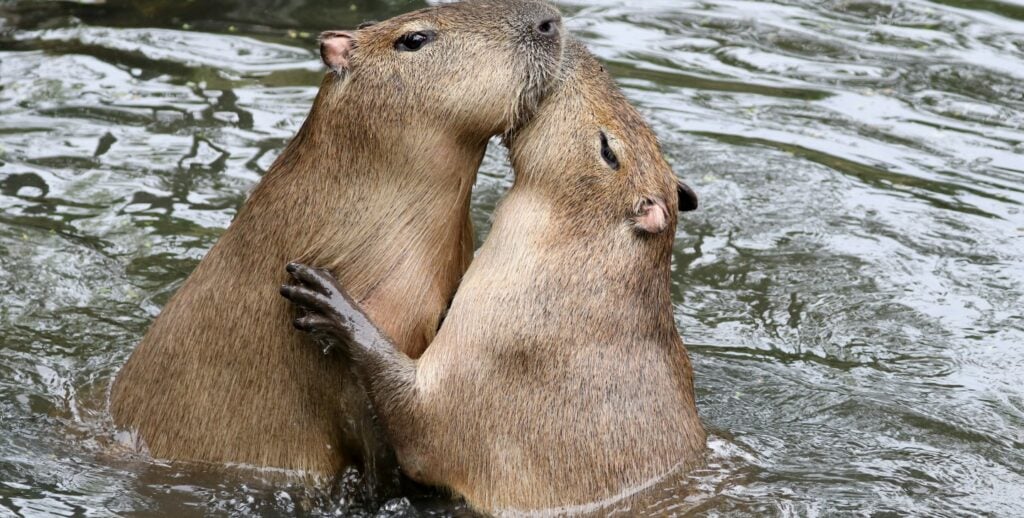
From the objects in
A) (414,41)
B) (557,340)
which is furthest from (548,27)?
(557,340)

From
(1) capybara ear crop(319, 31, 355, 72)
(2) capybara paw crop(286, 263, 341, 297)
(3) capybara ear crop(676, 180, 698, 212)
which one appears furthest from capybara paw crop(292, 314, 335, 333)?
(3) capybara ear crop(676, 180, 698, 212)

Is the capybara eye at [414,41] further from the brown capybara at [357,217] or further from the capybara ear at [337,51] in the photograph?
the capybara ear at [337,51]

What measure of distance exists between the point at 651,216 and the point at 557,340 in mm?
626

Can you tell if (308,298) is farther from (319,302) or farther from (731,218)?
(731,218)

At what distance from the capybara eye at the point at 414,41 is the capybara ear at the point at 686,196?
121cm

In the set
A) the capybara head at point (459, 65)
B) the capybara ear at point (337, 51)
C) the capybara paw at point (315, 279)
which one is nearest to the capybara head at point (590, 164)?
the capybara head at point (459, 65)

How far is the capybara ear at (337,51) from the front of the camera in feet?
19.8

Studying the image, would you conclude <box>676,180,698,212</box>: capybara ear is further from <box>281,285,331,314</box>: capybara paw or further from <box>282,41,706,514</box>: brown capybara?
<box>281,285,331,314</box>: capybara paw

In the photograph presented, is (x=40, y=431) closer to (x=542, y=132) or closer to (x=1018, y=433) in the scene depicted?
(x=542, y=132)

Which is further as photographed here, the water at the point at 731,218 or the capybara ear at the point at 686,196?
the water at the point at 731,218

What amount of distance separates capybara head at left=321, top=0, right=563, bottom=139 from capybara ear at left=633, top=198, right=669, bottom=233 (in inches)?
23.7

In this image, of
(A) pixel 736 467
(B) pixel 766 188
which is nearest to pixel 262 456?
(A) pixel 736 467

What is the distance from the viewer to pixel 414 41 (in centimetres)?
604

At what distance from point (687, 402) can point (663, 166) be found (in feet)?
3.24
